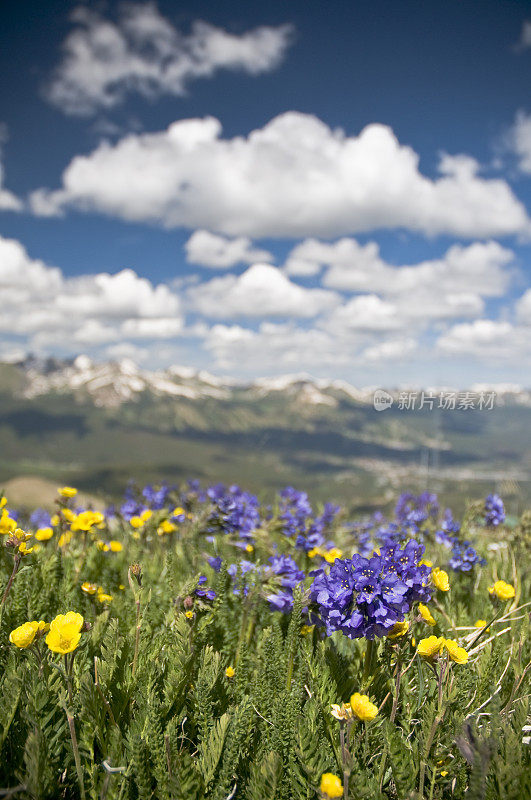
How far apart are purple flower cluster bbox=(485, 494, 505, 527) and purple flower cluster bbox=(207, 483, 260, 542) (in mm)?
3199

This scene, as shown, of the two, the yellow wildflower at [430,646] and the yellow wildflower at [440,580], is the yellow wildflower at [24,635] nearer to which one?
the yellow wildflower at [430,646]

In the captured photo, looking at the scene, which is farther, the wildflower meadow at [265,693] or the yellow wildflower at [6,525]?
the yellow wildflower at [6,525]

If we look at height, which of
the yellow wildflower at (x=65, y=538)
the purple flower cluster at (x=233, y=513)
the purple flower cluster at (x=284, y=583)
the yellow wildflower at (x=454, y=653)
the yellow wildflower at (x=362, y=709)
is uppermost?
the yellow wildflower at (x=454, y=653)

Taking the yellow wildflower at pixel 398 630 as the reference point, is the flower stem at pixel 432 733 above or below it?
below

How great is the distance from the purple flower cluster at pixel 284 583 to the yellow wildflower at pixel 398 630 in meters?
0.77

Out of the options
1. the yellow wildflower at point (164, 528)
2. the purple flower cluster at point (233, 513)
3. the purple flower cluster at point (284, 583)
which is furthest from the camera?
the yellow wildflower at point (164, 528)

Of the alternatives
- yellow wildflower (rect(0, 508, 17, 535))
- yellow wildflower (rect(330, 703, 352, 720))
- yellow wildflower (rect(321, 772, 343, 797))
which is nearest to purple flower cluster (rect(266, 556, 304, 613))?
yellow wildflower (rect(330, 703, 352, 720))

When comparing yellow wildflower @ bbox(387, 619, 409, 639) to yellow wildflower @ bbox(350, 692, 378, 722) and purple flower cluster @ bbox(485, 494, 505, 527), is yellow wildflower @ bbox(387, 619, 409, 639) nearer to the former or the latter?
yellow wildflower @ bbox(350, 692, 378, 722)

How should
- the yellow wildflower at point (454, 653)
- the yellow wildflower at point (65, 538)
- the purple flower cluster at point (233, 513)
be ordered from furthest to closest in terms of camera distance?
the purple flower cluster at point (233, 513) → the yellow wildflower at point (65, 538) → the yellow wildflower at point (454, 653)

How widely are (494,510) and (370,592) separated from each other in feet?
17.0

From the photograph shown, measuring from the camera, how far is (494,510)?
694 centimetres

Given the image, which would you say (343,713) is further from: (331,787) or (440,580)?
(440,580)

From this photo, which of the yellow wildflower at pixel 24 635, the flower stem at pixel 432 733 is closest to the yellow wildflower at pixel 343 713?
the flower stem at pixel 432 733

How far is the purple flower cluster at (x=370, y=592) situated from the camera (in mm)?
2475
